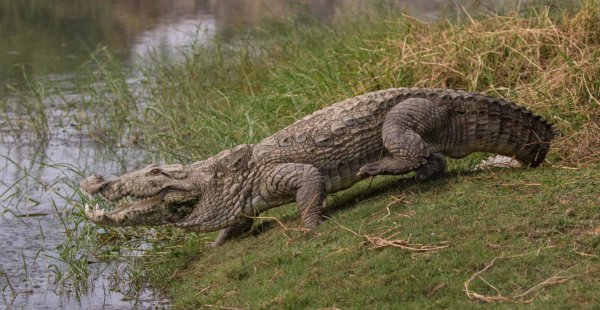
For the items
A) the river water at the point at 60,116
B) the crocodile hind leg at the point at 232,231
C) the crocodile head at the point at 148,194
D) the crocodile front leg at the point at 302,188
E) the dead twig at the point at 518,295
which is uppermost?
the dead twig at the point at 518,295

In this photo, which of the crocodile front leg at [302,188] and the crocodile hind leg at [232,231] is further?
the crocodile hind leg at [232,231]

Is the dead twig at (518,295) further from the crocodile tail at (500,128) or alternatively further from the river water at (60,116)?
the river water at (60,116)

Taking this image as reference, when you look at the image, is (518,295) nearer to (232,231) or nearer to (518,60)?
(232,231)

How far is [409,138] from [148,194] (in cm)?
177

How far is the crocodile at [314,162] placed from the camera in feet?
21.2

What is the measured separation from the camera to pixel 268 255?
6.00 m

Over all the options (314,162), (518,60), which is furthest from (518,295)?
(518,60)

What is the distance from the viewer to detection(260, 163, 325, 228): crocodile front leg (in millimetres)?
6328

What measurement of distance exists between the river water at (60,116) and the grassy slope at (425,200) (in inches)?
25.6

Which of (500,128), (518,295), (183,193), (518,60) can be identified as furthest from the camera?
(518,60)

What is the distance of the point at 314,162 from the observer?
21.6ft

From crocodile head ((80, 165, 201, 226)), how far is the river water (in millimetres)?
516

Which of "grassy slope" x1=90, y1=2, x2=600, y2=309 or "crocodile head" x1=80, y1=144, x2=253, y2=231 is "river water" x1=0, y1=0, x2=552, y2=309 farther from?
"grassy slope" x1=90, y1=2, x2=600, y2=309

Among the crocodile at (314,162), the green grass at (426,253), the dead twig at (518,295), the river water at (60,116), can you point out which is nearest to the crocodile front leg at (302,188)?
the crocodile at (314,162)
